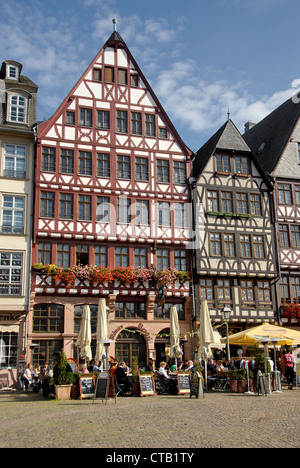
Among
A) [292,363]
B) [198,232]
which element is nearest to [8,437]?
[292,363]

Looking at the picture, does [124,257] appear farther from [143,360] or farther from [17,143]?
[17,143]

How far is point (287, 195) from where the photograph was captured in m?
31.7

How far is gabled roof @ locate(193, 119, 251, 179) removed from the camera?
3069 cm

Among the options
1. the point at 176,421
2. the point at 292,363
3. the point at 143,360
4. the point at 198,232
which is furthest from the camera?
the point at 198,232

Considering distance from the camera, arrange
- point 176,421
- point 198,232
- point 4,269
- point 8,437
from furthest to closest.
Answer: point 198,232
point 4,269
point 176,421
point 8,437

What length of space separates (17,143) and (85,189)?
419 centimetres

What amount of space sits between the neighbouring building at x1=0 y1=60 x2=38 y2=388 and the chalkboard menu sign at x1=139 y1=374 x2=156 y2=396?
8.98 meters

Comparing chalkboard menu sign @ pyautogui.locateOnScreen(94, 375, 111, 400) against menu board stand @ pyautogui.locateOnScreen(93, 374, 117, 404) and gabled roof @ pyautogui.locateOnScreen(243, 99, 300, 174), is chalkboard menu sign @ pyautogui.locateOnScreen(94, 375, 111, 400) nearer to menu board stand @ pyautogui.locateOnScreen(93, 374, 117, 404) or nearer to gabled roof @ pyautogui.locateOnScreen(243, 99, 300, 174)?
menu board stand @ pyautogui.locateOnScreen(93, 374, 117, 404)

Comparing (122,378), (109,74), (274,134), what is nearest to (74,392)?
(122,378)

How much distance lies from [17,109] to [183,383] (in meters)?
17.5

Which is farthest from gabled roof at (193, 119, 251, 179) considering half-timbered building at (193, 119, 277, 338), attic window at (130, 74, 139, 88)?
attic window at (130, 74, 139, 88)

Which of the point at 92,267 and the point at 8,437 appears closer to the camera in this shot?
the point at 8,437

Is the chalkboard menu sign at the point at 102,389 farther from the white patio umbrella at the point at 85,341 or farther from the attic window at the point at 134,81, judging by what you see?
the attic window at the point at 134,81

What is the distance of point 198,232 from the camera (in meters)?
29.1
